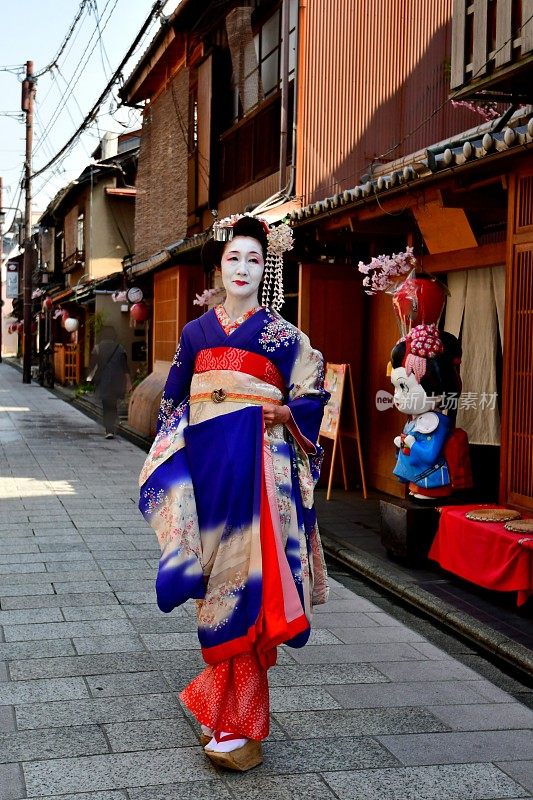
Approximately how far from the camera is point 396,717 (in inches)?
196

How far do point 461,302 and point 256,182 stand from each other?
6.81 m

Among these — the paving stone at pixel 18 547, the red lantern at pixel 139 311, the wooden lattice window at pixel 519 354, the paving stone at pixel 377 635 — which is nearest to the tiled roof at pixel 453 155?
the wooden lattice window at pixel 519 354

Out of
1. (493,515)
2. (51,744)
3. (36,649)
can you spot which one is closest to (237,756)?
(51,744)

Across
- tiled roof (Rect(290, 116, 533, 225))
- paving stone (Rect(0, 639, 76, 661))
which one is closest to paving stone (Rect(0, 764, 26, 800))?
paving stone (Rect(0, 639, 76, 661))

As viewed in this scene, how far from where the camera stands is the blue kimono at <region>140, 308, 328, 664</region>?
174 inches

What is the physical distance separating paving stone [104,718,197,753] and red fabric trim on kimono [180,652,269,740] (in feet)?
0.79

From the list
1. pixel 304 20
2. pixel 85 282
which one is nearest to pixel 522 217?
pixel 304 20

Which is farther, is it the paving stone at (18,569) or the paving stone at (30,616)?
the paving stone at (18,569)

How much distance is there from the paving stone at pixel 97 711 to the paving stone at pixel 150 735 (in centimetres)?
8

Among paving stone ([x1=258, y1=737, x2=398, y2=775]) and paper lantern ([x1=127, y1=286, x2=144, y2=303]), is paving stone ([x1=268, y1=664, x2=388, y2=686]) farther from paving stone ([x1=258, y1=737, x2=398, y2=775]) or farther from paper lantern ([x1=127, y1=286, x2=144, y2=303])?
paper lantern ([x1=127, y1=286, x2=144, y2=303])

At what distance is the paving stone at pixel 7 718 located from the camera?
4.65 meters

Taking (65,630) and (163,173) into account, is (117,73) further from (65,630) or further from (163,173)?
(65,630)

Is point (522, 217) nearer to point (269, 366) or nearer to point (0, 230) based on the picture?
point (269, 366)

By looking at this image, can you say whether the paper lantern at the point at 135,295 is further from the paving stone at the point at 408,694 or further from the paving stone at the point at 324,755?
the paving stone at the point at 324,755
